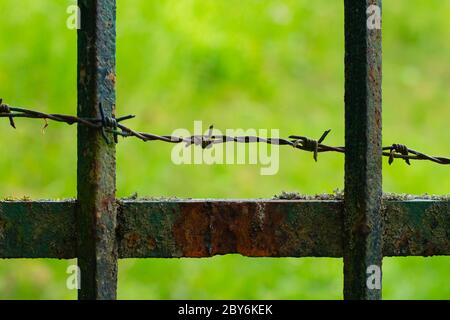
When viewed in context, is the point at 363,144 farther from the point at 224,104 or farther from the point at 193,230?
the point at 224,104

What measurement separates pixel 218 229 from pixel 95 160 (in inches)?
7.0

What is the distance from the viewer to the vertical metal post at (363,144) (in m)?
0.89

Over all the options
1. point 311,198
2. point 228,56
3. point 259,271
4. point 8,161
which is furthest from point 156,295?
point 311,198

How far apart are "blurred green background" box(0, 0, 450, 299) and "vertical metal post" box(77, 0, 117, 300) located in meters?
2.28

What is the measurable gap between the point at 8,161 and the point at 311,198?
2.60 m

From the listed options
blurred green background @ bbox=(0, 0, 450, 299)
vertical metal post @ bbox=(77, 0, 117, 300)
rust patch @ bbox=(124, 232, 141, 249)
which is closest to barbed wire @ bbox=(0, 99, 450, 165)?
vertical metal post @ bbox=(77, 0, 117, 300)

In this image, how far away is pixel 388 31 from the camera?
4688 millimetres

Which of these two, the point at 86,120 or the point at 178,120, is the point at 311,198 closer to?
Answer: the point at 86,120

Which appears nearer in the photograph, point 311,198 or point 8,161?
point 311,198

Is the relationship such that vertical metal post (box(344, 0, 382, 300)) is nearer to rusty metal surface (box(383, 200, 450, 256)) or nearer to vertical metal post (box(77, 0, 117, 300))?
rusty metal surface (box(383, 200, 450, 256))

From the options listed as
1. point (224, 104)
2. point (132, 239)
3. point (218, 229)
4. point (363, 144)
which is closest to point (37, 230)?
point (132, 239)

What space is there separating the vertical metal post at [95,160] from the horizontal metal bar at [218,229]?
0.03 metres

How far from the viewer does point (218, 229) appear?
0.94 meters

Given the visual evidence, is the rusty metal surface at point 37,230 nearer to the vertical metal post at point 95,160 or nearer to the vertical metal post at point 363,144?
the vertical metal post at point 95,160
